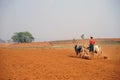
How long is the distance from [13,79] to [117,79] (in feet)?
13.4

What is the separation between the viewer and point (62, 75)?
30.1 ft

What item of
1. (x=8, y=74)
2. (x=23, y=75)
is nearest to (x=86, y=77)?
(x=23, y=75)

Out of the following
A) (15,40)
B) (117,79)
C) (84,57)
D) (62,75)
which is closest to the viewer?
(117,79)

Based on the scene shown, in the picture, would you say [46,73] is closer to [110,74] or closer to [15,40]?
[110,74]

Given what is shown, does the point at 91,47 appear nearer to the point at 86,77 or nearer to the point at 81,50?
the point at 81,50

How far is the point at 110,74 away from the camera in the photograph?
31.1 ft

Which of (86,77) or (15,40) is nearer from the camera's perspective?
(86,77)

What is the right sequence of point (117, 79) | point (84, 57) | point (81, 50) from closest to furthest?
point (117, 79) → point (84, 57) → point (81, 50)

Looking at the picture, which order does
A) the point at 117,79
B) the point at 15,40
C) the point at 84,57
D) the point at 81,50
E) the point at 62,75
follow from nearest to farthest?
the point at 117,79 → the point at 62,75 → the point at 84,57 → the point at 81,50 → the point at 15,40

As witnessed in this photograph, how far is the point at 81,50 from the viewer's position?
688 inches

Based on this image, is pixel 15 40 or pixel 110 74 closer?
pixel 110 74

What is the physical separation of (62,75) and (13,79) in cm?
201

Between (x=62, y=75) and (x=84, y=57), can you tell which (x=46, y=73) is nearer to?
(x=62, y=75)

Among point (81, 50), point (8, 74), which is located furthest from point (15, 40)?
point (8, 74)
